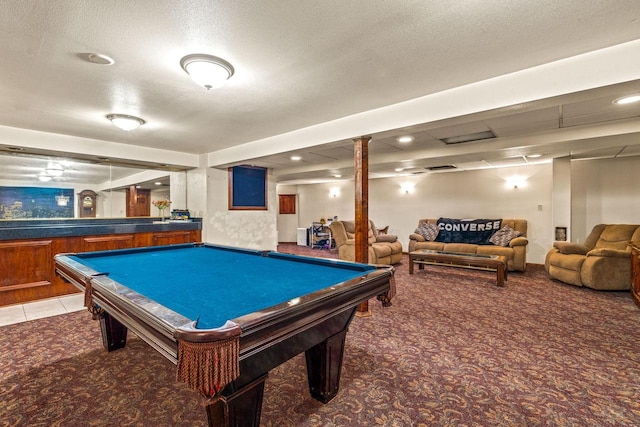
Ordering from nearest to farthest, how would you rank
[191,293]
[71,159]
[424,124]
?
[191,293], [424,124], [71,159]

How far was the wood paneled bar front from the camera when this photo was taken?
3.70m

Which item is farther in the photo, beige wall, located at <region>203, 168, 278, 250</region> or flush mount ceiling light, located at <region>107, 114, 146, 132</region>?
beige wall, located at <region>203, 168, 278, 250</region>

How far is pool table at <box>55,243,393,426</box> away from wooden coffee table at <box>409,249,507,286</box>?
11.5 feet

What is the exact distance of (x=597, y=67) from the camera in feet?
7.03

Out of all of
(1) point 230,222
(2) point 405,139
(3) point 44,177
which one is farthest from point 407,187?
(3) point 44,177

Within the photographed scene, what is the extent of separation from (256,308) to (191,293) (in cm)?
46

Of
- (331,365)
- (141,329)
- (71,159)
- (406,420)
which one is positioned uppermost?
(71,159)

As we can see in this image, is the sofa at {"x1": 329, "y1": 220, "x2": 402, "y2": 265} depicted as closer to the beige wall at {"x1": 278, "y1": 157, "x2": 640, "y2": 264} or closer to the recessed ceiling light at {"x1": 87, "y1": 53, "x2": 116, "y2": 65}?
the beige wall at {"x1": 278, "y1": 157, "x2": 640, "y2": 264}

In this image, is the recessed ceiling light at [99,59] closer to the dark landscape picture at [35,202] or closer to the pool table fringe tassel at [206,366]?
the pool table fringe tassel at [206,366]

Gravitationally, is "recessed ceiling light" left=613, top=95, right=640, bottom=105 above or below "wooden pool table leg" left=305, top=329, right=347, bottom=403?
above

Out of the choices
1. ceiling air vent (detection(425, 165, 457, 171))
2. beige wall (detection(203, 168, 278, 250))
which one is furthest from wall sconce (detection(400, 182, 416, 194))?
beige wall (detection(203, 168, 278, 250))

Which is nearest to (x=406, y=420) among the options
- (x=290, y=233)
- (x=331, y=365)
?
(x=331, y=365)

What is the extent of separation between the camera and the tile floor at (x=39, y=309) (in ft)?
10.8

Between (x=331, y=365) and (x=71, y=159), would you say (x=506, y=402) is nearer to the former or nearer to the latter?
(x=331, y=365)
